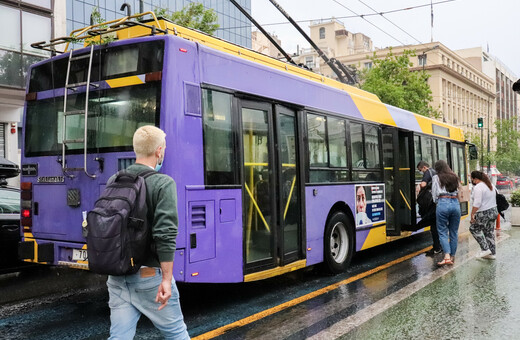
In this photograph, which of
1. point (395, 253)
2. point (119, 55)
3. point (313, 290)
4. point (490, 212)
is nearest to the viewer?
point (119, 55)

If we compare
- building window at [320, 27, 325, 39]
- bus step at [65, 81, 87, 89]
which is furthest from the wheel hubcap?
building window at [320, 27, 325, 39]

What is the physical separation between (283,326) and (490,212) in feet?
17.8

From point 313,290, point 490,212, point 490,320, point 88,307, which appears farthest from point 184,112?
point 490,212

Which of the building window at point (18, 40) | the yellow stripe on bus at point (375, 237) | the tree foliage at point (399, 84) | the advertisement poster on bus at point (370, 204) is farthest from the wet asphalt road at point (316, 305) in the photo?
the tree foliage at point (399, 84)

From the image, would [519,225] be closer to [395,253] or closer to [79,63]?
[395,253]

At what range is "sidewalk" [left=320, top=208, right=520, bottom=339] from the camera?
16.0 ft

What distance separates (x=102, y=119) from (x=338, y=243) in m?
4.34

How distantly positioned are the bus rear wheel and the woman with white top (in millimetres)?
2505

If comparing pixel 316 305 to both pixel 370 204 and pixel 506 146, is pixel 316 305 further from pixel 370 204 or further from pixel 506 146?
pixel 506 146

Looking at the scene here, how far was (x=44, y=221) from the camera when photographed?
586 centimetres

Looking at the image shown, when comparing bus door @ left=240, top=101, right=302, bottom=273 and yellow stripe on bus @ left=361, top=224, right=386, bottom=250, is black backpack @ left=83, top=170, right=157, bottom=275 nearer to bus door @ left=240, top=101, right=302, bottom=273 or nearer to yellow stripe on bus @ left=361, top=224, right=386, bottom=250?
bus door @ left=240, top=101, right=302, bottom=273

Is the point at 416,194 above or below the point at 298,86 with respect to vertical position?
below

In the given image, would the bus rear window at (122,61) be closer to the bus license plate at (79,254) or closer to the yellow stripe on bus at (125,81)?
the yellow stripe on bus at (125,81)

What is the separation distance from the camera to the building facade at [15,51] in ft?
58.0
